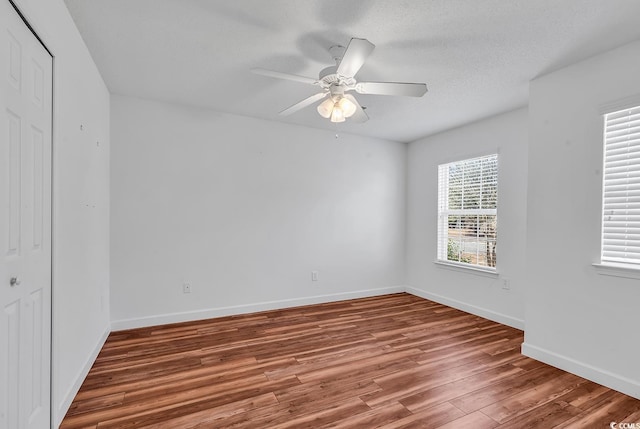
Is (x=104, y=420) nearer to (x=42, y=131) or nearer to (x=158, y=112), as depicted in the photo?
(x=42, y=131)

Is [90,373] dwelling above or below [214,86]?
below

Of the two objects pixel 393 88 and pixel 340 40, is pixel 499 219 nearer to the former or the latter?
pixel 393 88

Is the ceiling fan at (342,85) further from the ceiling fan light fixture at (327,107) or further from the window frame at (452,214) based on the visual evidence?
the window frame at (452,214)

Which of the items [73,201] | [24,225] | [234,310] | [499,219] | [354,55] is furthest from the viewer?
[234,310]

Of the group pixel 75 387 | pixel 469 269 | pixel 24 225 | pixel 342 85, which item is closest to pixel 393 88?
pixel 342 85

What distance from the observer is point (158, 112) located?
3.39 meters

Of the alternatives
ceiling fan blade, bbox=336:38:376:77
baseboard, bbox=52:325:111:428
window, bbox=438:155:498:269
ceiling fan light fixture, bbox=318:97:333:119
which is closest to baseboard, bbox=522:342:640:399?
window, bbox=438:155:498:269

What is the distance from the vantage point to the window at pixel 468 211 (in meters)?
3.79

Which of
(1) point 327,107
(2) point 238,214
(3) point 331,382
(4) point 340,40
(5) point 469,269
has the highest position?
(4) point 340,40

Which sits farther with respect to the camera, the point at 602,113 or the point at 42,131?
the point at 602,113

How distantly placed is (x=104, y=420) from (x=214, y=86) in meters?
2.70

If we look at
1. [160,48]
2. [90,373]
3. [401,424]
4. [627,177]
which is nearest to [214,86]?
[160,48]

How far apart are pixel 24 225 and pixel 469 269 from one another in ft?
13.9

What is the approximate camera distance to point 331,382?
7.51ft
